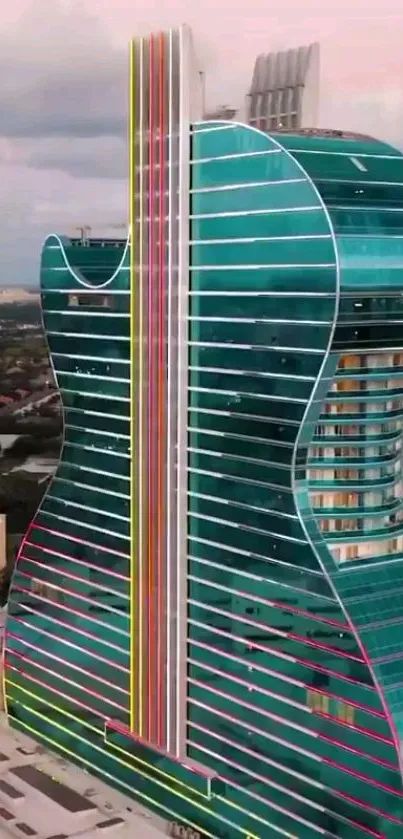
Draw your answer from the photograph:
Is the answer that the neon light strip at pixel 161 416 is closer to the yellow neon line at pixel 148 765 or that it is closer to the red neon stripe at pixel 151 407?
the red neon stripe at pixel 151 407

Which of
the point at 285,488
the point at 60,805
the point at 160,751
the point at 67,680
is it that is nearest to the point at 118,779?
the point at 60,805

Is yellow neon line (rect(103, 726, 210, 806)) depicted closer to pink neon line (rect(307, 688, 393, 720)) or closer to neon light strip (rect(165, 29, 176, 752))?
neon light strip (rect(165, 29, 176, 752))

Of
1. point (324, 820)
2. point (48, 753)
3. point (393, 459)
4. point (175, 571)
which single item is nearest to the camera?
point (324, 820)

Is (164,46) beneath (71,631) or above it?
above

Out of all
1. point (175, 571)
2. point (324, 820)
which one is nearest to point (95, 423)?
point (175, 571)

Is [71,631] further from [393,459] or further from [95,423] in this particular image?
[393,459]

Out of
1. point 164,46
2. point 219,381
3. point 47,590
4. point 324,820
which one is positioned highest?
point 164,46

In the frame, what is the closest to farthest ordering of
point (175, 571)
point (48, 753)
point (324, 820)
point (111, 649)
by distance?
1. point (324, 820)
2. point (175, 571)
3. point (111, 649)
4. point (48, 753)
